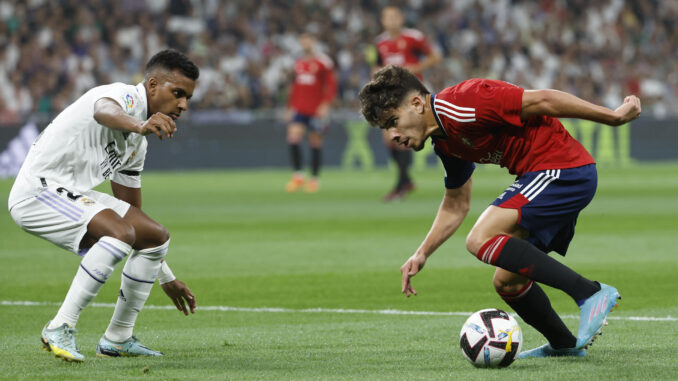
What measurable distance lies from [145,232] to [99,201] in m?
0.31

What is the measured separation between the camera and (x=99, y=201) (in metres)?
5.31

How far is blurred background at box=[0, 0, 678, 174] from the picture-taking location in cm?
2478

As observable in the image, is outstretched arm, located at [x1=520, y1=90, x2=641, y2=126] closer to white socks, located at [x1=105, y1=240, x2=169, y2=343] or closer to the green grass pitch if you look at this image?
the green grass pitch

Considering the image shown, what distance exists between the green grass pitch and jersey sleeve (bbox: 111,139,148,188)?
0.91 metres

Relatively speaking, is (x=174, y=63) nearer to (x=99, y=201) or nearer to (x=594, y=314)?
(x=99, y=201)

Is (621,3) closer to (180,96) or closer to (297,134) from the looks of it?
(297,134)

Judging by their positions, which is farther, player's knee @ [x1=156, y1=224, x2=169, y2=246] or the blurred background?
the blurred background

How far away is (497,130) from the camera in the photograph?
4941 millimetres

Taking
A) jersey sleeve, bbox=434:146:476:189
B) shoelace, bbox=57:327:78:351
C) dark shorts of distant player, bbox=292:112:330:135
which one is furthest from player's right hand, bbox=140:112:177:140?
dark shorts of distant player, bbox=292:112:330:135

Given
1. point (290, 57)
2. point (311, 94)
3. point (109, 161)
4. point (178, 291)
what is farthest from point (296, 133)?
point (109, 161)

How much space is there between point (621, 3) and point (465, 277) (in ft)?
82.7

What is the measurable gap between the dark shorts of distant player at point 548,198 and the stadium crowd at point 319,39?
1994 cm

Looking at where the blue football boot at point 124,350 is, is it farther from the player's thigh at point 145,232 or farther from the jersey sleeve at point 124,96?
the jersey sleeve at point 124,96

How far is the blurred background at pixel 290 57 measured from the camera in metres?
24.8
